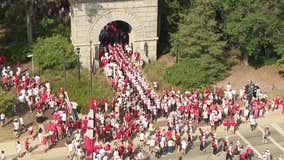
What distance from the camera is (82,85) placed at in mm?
43219

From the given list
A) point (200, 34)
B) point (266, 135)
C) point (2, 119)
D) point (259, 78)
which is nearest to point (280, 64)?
point (259, 78)

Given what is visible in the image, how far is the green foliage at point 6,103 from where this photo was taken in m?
37.9

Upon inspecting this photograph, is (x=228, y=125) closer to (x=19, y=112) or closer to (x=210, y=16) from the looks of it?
(x=210, y=16)

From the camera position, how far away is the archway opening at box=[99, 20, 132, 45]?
50156 millimetres

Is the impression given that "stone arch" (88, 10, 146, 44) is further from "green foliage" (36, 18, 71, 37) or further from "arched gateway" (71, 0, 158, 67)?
"green foliage" (36, 18, 71, 37)

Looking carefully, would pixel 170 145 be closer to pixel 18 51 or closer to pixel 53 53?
pixel 53 53

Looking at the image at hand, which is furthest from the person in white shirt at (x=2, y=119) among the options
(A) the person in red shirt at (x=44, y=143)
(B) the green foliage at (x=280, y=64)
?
(B) the green foliage at (x=280, y=64)

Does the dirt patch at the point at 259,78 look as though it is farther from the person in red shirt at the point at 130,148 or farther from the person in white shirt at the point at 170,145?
the person in red shirt at the point at 130,148

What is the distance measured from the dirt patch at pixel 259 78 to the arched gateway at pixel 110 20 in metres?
7.22

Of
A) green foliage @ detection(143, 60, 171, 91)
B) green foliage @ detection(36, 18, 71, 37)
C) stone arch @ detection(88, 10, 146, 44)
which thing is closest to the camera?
green foliage @ detection(143, 60, 171, 91)

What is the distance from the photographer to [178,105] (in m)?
39.6

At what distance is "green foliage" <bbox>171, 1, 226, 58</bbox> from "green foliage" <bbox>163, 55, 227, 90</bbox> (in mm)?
728

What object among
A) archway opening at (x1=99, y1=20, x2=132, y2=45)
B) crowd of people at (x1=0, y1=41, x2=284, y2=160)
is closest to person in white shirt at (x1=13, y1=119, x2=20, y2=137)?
crowd of people at (x1=0, y1=41, x2=284, y2=160)

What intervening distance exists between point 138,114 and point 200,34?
10088mm
